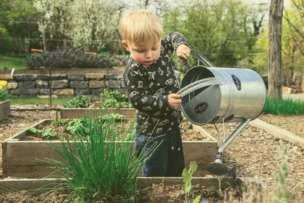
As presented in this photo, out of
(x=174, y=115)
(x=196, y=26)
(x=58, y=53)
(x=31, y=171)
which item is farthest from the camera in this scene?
(x=196, y=26)

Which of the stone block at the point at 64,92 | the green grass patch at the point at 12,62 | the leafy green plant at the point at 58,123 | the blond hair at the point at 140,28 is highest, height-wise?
the blond hair at the point at 140,28

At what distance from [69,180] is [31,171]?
1.74m

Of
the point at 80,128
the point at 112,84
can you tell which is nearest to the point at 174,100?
the point at 80,128

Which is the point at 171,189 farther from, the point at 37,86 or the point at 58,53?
the point at 58,53

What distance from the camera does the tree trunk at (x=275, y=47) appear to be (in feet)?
35.7

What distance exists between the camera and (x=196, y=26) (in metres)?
22.2

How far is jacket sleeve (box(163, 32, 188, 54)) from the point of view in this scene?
122 inches

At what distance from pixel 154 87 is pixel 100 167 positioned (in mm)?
719

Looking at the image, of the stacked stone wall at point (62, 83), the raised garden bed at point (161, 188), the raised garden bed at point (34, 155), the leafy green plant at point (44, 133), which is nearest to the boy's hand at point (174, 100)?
the raised garden bed at point (161, 188)

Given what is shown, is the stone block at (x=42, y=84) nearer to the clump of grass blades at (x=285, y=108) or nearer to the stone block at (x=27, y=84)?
the stone block at (x=27, y=84)

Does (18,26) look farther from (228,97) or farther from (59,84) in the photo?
(228,97)

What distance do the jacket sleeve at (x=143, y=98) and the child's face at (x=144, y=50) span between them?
178mm

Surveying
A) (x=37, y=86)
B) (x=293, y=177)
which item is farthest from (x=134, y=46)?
(x=37, y=86)

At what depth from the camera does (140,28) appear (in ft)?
8.98
